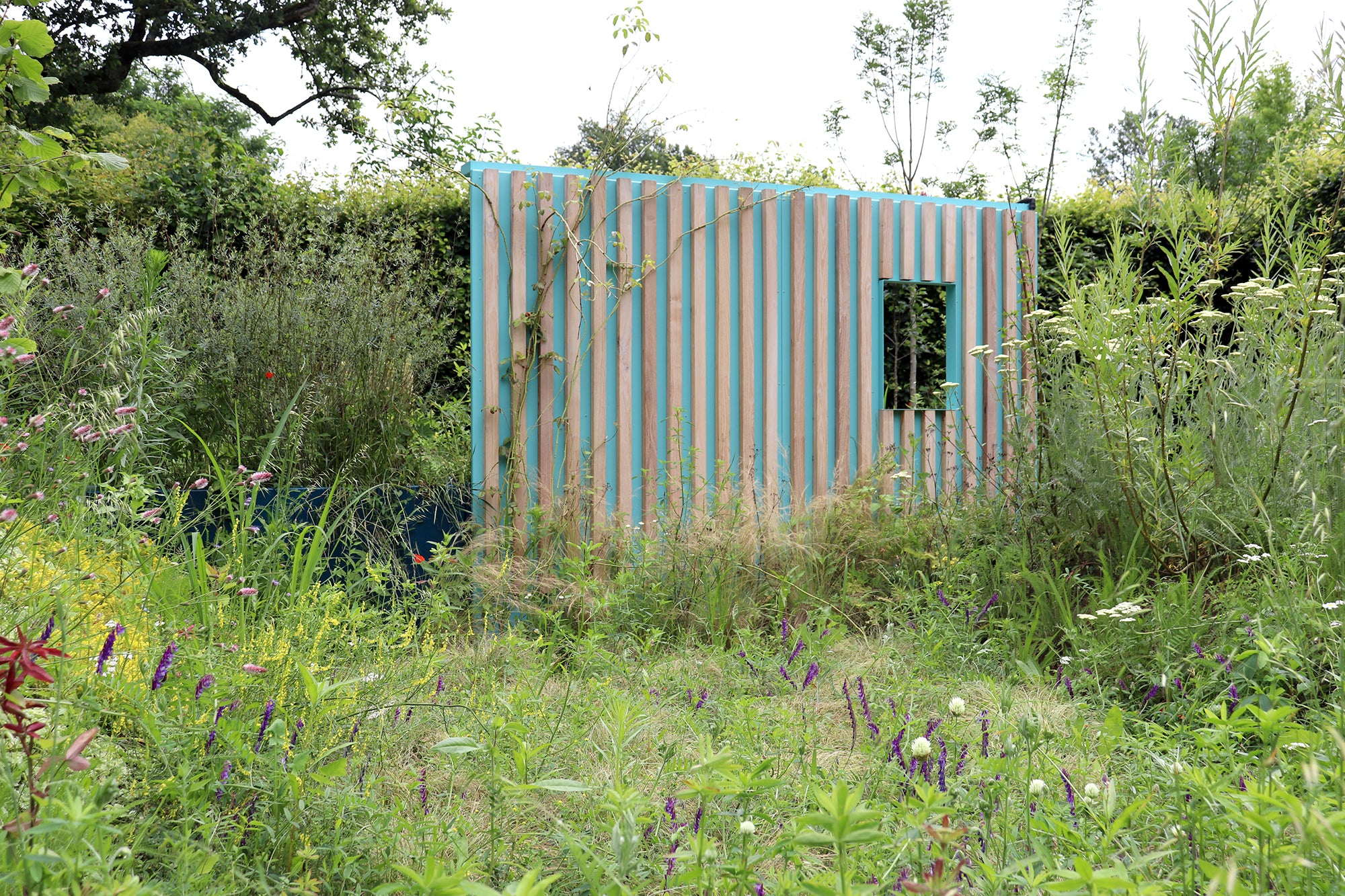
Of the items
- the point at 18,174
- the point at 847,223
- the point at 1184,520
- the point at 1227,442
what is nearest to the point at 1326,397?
the point at 1227,442

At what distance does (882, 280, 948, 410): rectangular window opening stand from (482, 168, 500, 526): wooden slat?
3.48 meters

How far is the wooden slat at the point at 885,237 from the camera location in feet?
16.8

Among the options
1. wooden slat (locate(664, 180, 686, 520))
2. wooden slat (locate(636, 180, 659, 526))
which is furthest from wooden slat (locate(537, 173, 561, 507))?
wooden slat (locate(664, 180, 686, 520))

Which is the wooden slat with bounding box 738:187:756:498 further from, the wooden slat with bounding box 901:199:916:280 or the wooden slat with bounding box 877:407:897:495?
the wooden slat with bounding box 901:199:916:280

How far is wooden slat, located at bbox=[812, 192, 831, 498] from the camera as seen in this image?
4914 millimetres

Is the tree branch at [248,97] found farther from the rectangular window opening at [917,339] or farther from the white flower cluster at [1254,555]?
the white flower cluster at [1254,555]

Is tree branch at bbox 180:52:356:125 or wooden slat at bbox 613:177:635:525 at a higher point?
tree branch at bbox 180:52:356:125

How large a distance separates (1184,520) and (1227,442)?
0.39 meters

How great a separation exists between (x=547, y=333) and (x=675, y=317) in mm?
679

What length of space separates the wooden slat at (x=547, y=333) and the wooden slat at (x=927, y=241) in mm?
2196

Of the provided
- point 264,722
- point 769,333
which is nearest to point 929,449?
point 769,333

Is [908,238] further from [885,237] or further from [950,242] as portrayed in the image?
[950,242]

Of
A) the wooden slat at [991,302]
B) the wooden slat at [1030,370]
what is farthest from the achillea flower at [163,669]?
the wooden slat at [991,302]

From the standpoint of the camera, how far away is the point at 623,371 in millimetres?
4465
